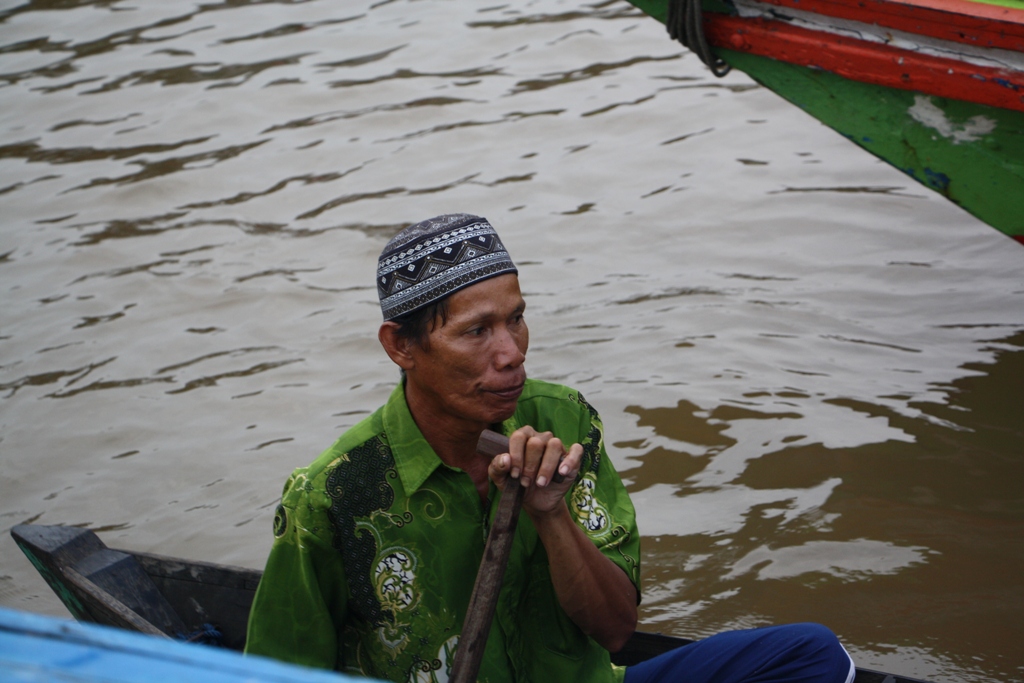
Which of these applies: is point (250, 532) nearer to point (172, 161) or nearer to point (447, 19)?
point (172, 161)

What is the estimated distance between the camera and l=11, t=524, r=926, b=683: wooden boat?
2.88m

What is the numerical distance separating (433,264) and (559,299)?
385cm

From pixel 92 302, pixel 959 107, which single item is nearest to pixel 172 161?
pixel 92 302

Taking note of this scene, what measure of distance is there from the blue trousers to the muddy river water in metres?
1.32

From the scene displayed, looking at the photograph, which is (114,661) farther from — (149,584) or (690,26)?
(690,26)

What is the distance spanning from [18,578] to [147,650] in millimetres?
3728

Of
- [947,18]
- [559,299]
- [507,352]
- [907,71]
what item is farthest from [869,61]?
[559,299]

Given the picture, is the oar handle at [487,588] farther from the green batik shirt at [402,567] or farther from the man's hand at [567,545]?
the green batik shirt at [402,567]

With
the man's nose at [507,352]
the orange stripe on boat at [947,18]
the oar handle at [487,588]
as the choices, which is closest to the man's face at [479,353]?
the man's nose at [507,352]

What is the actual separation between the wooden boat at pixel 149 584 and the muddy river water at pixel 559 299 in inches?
48.6

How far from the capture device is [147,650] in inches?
40.6

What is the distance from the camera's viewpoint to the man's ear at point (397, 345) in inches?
82.9

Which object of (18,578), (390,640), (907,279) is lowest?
(18,578)

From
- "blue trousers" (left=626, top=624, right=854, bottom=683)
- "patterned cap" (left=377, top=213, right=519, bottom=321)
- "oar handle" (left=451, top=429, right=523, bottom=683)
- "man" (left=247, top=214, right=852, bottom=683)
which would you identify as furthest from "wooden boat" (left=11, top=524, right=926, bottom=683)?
"patterned cap" (left=377, top=213, right=519, bottom=321)
